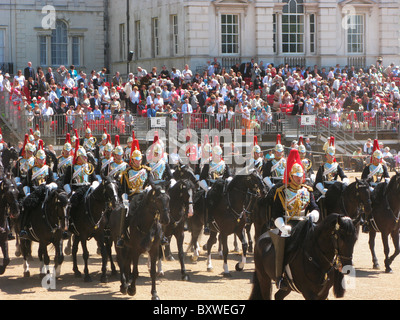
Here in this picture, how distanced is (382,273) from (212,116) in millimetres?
17331

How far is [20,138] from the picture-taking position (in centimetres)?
3169

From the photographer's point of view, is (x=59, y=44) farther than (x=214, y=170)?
Yes

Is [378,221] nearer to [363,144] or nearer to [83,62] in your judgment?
[363,144]

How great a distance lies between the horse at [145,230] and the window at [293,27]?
3091 centimetres

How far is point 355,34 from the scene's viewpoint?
46000mm

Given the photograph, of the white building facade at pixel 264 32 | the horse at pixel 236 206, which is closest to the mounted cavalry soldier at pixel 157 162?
the horse at pixel 236 206

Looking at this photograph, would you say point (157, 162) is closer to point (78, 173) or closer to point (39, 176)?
point (78, 173)

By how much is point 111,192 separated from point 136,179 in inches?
21.5

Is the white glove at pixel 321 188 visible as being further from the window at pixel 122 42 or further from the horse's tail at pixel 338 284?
the window at pixel 122 42

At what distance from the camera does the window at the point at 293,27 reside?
147 feet

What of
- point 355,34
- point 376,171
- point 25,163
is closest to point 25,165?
point 25,163

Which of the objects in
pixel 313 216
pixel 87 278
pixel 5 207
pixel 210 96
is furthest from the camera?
pixel 210 96

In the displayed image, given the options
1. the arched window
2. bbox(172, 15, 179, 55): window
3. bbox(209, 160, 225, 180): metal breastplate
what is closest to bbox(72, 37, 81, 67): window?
the arched window

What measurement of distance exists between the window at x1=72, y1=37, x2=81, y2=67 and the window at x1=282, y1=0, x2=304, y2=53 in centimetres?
1243
